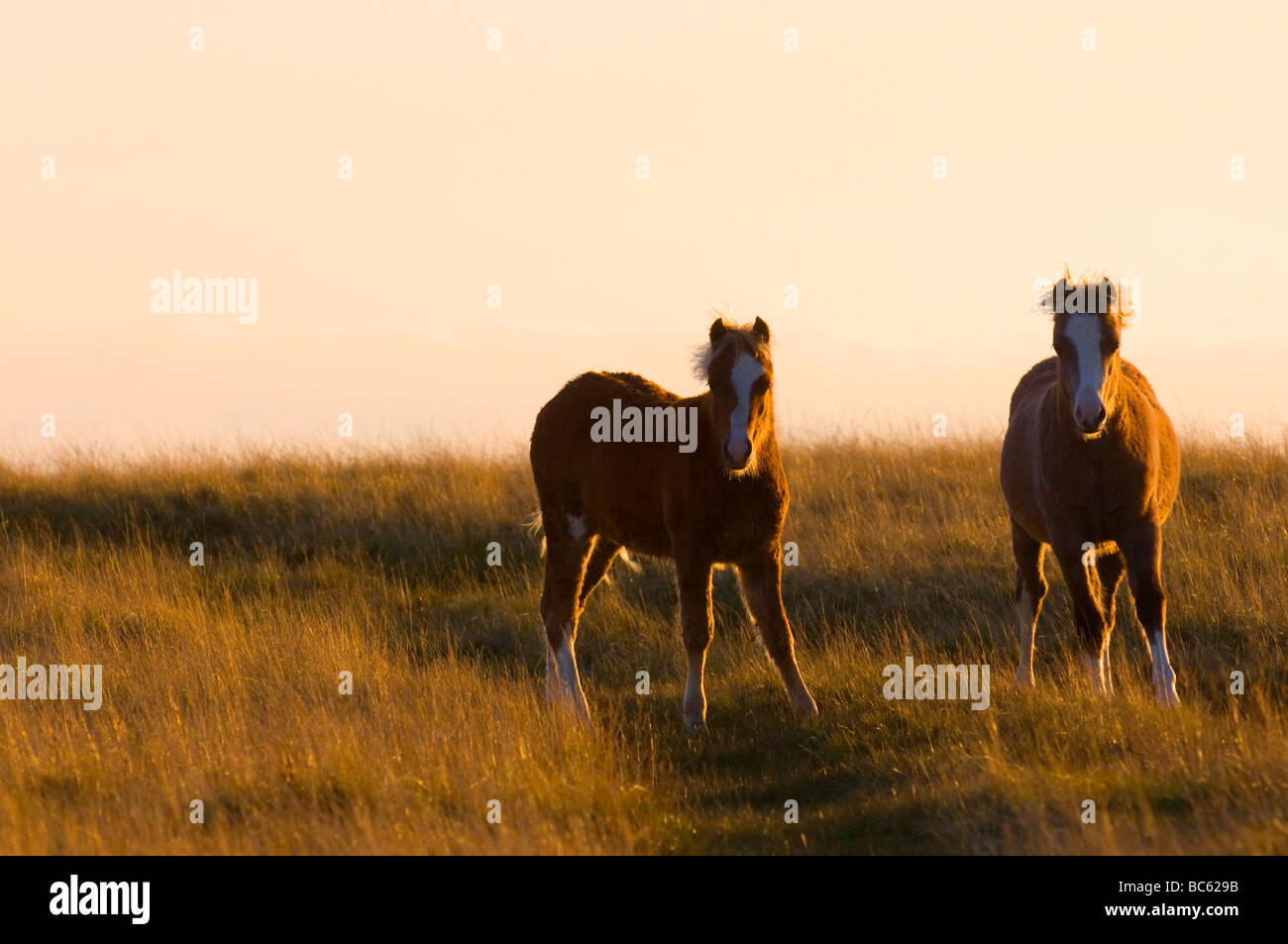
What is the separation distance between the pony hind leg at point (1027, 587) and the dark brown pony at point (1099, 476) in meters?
0.35

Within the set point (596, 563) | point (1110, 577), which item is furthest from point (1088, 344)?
point (596, 563)

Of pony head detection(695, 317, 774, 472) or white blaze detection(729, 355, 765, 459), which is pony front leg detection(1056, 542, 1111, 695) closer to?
pony head detection(695, 317, 774, 472)

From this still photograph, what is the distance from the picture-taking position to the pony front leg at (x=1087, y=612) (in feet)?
28.0

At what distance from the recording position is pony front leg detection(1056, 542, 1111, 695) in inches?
336

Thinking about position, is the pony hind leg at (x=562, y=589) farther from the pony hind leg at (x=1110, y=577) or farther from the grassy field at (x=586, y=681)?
the pony hind leg at (x=1110, y=577)

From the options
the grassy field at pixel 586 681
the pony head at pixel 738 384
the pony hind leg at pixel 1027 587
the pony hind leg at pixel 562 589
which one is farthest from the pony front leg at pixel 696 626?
the pony hind leg at pixel 1027 587

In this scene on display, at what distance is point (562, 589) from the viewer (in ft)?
31.4

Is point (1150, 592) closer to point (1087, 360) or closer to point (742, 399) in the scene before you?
point (1087, 360)

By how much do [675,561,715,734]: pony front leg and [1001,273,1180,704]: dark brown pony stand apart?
7.54 ft

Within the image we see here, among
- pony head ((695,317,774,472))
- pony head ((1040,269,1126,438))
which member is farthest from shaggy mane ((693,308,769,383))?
pony head ((1040,269,1126,438))

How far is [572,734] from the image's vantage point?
299 inches

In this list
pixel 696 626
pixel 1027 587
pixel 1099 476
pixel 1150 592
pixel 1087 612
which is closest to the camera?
pixel 1150 592

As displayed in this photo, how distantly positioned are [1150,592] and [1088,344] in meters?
1.68
